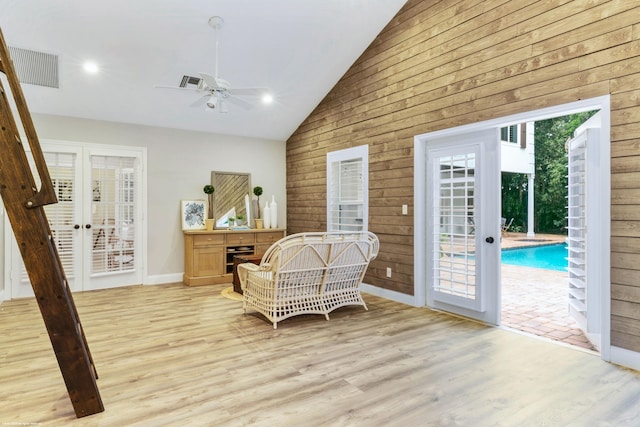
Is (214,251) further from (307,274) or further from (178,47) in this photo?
(178,47)

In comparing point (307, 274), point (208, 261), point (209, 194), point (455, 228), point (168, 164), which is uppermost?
point (168, 164)

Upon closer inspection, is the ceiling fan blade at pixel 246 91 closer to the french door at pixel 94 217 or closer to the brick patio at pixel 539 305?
the french door at pixel 94 217

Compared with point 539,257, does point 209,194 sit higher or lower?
higher

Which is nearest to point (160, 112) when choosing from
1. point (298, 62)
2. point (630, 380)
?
point (298, 62)

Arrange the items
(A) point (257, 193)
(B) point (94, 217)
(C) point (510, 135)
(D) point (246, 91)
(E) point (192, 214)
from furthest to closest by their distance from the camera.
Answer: (C) point (510, 135) → (A) point (257, 193) → (E) point (192, 214) → (B) point (94, 217) → (D) point (246, 91)

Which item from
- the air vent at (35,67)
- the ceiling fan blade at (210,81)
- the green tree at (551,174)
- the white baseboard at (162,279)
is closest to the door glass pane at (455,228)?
the ceiling fan blade at (210,81)

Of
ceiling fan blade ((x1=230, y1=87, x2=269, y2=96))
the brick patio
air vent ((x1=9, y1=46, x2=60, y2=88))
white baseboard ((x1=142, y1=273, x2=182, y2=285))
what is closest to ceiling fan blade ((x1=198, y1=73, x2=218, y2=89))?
ceiling fan blade ((x1=230, y1=87, x2=269, y2=96))

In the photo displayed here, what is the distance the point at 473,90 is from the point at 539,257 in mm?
6907

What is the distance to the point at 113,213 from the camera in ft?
19.0

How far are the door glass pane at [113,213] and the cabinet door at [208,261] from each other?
1022 mm

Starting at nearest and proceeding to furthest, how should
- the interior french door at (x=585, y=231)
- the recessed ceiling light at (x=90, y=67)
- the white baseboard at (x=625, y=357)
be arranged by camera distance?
the white baseboard at (x=625, y=357) → the interior french door at (x=585, y=231) → the recessed ceiling light at (x=90, y=67)

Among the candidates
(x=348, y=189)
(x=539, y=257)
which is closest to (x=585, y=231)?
(x=348, y=189)

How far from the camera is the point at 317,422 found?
2.12 m

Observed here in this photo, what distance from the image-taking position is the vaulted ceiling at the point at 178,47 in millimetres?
3973
